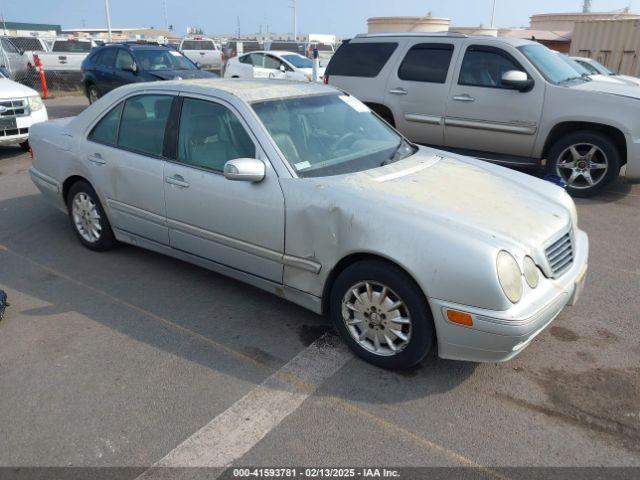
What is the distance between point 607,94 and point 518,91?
39.7 inches

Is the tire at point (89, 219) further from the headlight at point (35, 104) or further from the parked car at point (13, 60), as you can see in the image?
the parked car at point (13, 60)

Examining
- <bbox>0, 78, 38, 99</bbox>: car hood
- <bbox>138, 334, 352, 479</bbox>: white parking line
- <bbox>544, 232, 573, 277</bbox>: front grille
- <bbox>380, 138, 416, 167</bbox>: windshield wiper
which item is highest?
<bbox>380, 138, 416, 167</bbox>: windshield wiper

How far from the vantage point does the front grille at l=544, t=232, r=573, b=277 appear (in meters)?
3.17

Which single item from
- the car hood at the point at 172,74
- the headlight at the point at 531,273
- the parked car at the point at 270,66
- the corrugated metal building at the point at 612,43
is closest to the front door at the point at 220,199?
the headlight at the point at 531,273

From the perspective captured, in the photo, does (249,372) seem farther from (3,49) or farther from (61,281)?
(3,49)

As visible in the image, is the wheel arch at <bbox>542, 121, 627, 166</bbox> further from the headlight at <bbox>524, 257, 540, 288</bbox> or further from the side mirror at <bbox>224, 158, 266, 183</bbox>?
the side mirror at <bbox>224, 158, 266, 183</bbox>

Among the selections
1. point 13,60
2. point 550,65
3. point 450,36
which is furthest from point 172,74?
point 550,65

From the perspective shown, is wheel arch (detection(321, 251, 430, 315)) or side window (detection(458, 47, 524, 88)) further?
side window (detection(458, 47, 524, 88))

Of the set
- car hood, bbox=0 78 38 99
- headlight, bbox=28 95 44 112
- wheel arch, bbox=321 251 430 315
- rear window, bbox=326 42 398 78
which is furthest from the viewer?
headlight, bbox=28 95 44 112

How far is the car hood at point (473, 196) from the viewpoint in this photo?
3.10m

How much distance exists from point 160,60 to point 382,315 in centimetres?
1217

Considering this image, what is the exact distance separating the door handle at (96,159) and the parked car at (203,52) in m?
24.5

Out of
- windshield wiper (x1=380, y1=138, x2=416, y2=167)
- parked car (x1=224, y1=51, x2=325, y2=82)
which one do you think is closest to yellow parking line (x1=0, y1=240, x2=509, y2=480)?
Result: windshield wiper (x1=380, y1=138, x2=416, y2=167)

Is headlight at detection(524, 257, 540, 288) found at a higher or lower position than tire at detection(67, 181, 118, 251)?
higher
